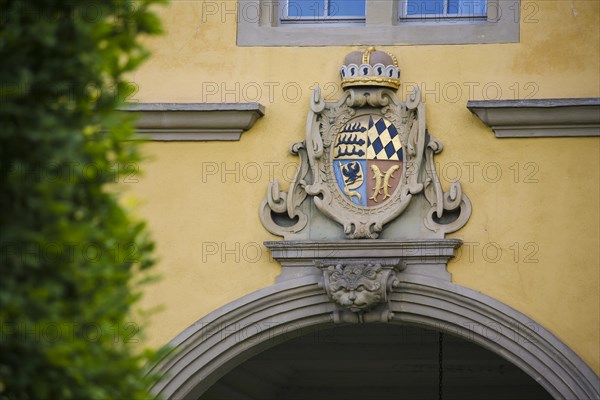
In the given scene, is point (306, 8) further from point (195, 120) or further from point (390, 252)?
point (390, 252)

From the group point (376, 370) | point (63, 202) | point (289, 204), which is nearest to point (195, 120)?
point (289, 204)

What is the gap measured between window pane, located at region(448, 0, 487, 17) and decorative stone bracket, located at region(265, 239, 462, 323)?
5.34ft

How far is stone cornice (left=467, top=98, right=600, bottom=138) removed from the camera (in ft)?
33.0

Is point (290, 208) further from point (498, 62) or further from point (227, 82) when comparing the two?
point (498, 62)

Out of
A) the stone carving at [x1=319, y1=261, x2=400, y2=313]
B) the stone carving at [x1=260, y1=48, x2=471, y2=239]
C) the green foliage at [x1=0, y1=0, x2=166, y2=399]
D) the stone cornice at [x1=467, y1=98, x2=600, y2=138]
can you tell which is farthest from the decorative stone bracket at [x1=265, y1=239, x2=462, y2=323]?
the green foliage at [x1=0, y1=0, x2=166, y2=399]

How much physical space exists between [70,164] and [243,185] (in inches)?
187

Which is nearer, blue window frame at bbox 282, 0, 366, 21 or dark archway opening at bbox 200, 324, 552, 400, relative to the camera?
blue window frame at bbox 282, 0, 366, 21

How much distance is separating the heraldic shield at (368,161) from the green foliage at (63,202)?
4190mm

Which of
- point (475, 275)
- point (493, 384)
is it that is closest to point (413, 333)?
point (493, 384)

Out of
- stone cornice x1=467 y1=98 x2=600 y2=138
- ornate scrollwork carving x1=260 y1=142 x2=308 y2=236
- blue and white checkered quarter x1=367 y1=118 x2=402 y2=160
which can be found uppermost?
stone cornice x1=467 y1=98 x2=600 y2=138

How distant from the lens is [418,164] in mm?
10211

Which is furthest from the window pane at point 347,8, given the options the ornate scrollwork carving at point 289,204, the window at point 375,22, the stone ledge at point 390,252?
the stone ledge at point 390,252

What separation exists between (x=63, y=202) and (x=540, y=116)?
197 inches

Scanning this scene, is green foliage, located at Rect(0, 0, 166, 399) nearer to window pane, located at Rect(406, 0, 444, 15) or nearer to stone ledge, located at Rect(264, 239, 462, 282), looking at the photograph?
stone ledge, located at Rect(264, 239, 462, 282)
